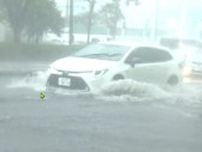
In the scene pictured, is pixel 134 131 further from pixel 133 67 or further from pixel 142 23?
pixel 142 23

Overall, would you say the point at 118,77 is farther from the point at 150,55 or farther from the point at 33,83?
the point at 33,83

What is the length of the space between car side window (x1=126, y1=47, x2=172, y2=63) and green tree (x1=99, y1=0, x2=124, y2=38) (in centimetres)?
3060

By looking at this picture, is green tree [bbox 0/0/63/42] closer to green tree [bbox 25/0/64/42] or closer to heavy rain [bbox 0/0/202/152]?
green tree [bbox 25/0/64/42]

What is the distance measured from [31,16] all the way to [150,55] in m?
23.5

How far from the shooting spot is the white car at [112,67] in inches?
505

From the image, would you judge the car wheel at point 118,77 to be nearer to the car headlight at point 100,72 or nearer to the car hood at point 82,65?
the car hood at point 82,65

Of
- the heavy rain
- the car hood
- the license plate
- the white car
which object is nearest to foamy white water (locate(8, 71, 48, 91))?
the heavy rain

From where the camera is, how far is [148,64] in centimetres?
1465

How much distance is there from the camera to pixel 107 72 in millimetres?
13016

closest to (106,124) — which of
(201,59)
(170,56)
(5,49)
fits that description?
(170,56)

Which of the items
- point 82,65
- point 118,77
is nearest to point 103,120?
point 82,65

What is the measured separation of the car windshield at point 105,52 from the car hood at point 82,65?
1.33 feet

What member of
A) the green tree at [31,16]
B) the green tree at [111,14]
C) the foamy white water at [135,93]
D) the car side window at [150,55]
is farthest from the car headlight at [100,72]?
the green tree at [111,14]

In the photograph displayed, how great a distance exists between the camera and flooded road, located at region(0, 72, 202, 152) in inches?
296
